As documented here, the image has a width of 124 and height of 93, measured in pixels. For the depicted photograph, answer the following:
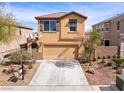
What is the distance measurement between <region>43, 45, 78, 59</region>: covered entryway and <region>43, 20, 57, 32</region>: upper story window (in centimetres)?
205

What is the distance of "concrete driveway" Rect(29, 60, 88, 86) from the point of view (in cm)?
1557

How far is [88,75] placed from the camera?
1744cm

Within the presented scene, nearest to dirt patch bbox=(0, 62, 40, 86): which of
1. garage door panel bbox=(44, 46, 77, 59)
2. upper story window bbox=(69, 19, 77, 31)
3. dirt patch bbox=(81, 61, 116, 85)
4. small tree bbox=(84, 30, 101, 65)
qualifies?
dirt patch bbox=(81, 61, 116, 85)

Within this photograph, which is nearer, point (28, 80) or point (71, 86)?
point (71, 86)

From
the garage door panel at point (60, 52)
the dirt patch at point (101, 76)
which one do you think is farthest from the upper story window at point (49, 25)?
the dirt patch at point (101, 76)

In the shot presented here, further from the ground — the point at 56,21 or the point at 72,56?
the point at 56,21

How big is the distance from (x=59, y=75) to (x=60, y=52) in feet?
26.2

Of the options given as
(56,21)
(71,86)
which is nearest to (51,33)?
(56,21)

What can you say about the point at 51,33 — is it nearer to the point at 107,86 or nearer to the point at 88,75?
the point at 88,75

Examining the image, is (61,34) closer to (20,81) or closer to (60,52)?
(60,52)

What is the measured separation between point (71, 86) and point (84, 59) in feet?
30.1

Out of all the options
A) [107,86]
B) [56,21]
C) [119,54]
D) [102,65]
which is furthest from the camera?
[56,21]

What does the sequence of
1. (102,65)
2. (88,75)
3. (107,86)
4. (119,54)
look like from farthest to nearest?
(119,54)
(102,65)
(88,75)
(107,86)

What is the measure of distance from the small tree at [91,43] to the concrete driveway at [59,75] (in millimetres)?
2221
